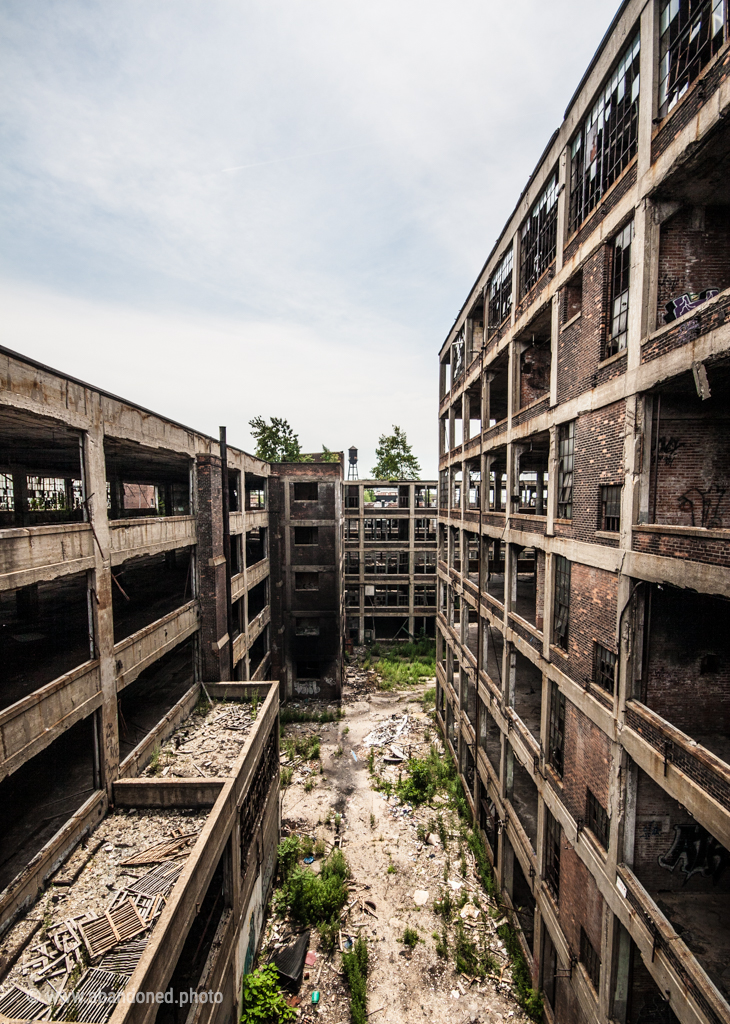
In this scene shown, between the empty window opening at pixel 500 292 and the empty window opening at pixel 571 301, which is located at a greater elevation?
the empty window opening at pixel 500 292

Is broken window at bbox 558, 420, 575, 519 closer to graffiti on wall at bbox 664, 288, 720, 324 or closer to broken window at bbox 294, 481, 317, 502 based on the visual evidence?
graffiti on wall at bbox 664, 288, 720, 324

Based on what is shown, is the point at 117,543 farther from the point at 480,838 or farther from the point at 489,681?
the point at 480,838

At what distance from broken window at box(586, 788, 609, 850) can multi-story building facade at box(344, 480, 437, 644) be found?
25.8 metres

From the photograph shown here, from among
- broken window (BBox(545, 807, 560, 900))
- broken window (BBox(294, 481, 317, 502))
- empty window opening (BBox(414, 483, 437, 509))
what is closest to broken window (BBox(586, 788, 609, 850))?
broken window (BBox(545, 807, 560, 900))

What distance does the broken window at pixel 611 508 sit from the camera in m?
7.97

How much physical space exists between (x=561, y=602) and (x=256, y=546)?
18502 millimetres

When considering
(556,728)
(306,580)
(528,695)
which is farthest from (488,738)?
(306,580)

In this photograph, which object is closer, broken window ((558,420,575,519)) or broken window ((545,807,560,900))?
broken window ((558,420,575,519))

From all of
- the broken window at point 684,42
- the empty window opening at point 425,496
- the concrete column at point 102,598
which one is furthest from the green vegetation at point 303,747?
the broken window at point 684,42

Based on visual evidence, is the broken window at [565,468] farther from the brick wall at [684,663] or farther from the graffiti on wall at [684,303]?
the brick wall at [684,663]

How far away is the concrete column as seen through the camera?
30.0 ft

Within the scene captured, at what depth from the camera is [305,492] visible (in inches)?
979

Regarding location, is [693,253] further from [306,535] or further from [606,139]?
[306,535]

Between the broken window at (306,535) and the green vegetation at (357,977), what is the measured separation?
1677 cm
